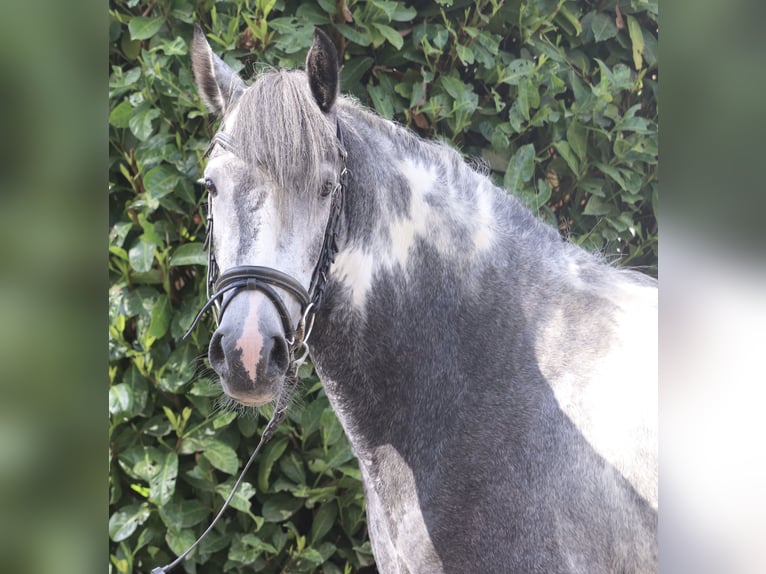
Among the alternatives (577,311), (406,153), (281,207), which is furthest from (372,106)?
(577,311)

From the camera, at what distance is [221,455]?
1.50 meters

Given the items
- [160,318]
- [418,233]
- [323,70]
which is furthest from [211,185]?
[160,318]

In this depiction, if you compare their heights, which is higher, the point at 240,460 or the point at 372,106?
the point at 372,106

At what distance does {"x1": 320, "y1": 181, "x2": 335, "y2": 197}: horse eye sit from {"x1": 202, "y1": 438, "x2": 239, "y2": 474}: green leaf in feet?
2.11

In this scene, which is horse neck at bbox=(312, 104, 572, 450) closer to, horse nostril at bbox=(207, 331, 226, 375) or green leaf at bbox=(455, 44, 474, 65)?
horse nostril at bbox=(207, 331, 226, 375)

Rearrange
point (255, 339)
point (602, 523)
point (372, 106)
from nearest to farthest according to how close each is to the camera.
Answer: point (255, 339) < point (602, 523) < point (372, 106)

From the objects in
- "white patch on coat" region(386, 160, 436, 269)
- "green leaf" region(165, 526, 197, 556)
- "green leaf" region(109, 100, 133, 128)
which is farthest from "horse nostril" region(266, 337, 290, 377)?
"green leaf" region(109, 100, 133, 128)
